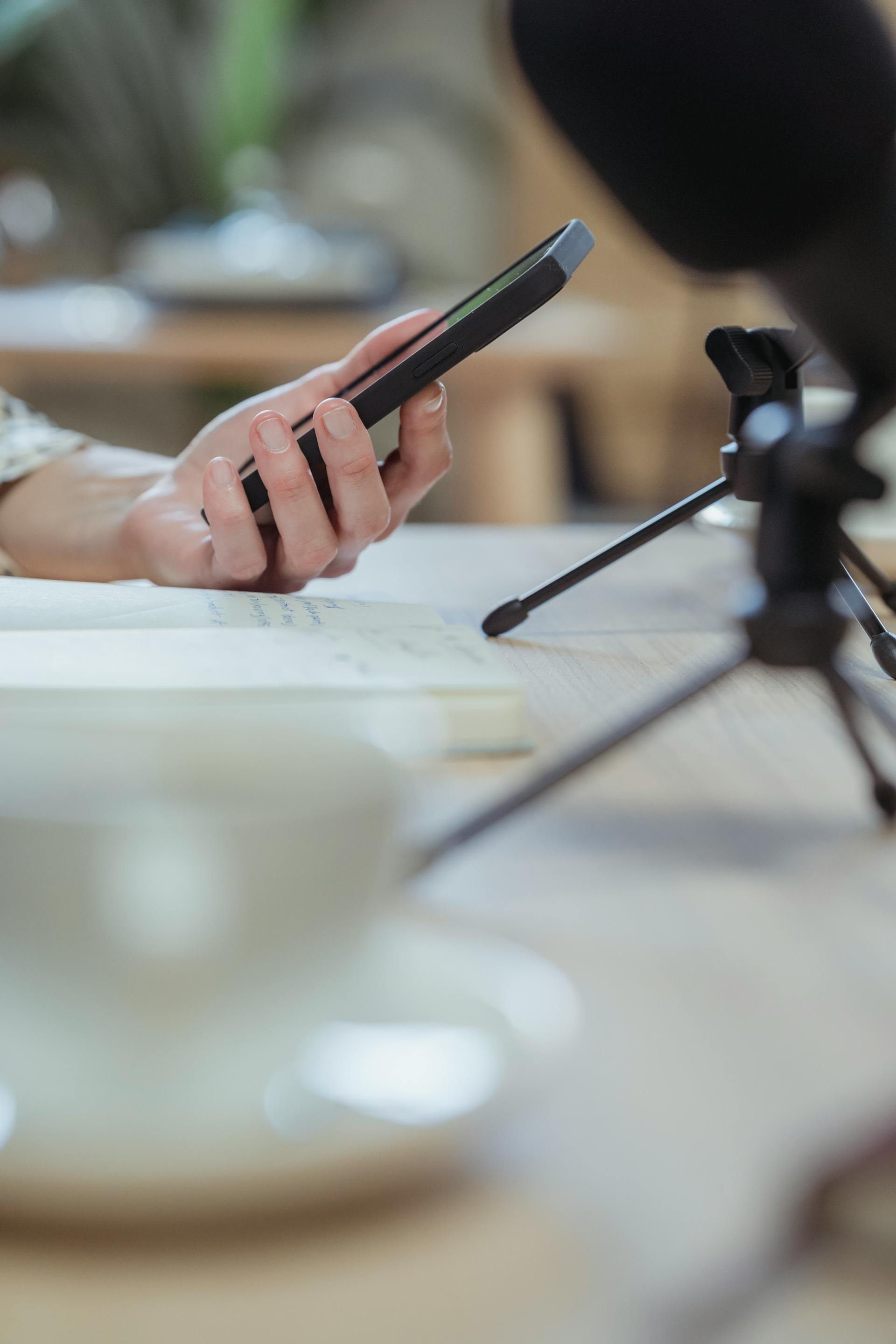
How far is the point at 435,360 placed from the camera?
0.39 m

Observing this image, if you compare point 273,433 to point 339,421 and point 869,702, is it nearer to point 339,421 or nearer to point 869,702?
point 339,421

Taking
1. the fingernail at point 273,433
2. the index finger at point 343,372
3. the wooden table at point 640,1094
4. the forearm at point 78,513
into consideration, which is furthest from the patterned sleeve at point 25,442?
the wooden table at point 640,1094

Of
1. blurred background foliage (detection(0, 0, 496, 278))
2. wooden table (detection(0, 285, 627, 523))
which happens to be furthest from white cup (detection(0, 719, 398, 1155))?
blurred background foliage (detection(0, 0, 496, 278))

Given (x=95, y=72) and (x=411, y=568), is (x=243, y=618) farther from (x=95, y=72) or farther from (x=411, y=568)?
(x=95, y=72)

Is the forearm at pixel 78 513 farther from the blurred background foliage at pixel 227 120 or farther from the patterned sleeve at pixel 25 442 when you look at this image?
the blurred background foliage at pixel 227 120

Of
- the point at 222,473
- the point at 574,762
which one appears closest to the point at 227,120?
the point at 222,473

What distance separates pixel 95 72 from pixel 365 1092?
8.51 feet

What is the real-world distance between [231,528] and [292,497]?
0.09 feet

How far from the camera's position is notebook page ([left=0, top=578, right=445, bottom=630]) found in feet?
1.19

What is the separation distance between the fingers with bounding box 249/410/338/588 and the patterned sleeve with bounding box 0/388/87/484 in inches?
8.6

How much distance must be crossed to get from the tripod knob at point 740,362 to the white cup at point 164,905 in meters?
0.20

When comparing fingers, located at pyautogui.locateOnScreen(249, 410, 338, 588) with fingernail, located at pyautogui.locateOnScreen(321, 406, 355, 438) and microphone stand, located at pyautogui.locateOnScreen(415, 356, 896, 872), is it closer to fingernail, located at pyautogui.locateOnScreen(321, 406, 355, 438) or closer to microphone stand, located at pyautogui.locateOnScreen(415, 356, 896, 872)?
fingernail, located at pyautogui.locateOnScreen(321, 406, 355, 438)

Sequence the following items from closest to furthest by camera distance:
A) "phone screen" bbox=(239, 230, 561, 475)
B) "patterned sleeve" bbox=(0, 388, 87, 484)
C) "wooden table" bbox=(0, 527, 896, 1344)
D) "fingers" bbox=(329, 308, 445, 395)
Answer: "wooden table" bbox=(0, 527, 896, 1344) < "phone screen" bbox=(239, 230, 561, 475) < "fingers" bbox=(329, 308, 445, 395) < "patterned sleeve" bbox=(0, 388, 87, 484)

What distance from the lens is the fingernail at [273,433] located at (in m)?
0.42
